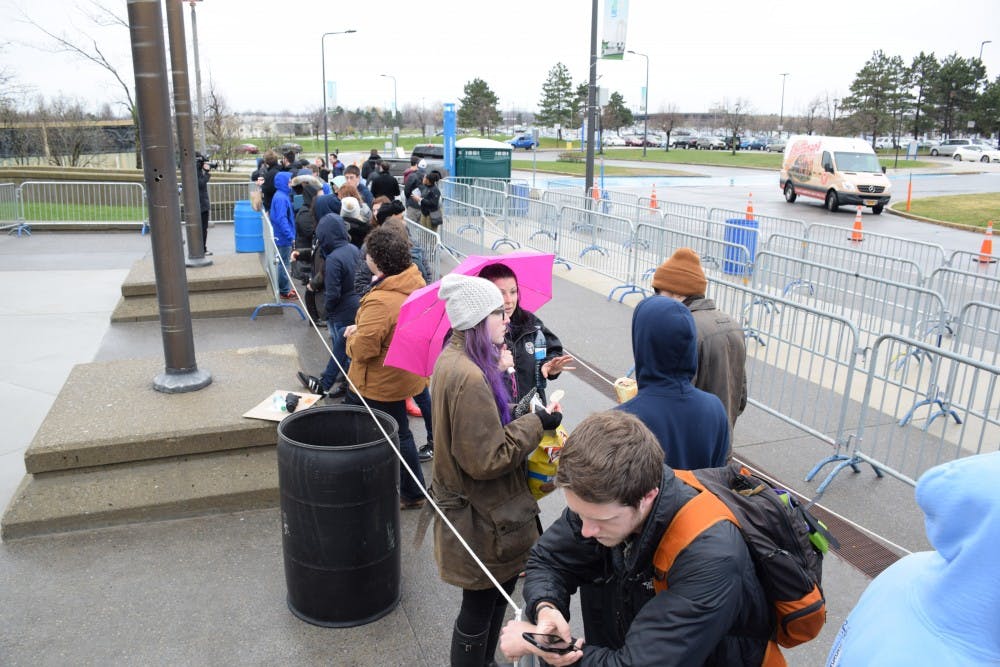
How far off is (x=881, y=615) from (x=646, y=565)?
2.06ft

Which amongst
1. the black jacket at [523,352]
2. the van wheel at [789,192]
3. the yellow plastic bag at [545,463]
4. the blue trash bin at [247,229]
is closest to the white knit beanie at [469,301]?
the yellow plastic bag at [545,463]

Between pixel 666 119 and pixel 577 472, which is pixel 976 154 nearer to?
pixel 666 119

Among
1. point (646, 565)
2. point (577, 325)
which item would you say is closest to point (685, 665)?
point (646, 565)

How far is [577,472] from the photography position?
1881 millimetres

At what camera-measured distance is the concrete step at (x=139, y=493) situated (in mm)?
4754

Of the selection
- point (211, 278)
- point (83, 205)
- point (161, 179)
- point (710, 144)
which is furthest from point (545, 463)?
point (710, 144)

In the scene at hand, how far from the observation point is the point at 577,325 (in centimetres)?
1016

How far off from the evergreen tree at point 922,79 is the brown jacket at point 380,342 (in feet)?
256

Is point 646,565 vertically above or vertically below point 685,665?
above

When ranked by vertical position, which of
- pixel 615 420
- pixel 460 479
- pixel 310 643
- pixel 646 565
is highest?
pixel 615 420

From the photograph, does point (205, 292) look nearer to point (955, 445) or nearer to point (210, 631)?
point (210, 631)

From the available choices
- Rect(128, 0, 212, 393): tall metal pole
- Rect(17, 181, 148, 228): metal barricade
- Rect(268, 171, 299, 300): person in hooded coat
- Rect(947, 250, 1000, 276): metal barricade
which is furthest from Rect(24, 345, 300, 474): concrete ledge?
Rect(17, 181, 148, 228): metal barricade

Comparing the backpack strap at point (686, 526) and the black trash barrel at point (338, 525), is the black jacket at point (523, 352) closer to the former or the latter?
the black trash barrel at point (338, 525)

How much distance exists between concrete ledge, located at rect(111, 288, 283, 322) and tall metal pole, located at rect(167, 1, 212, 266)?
0.98 meters
